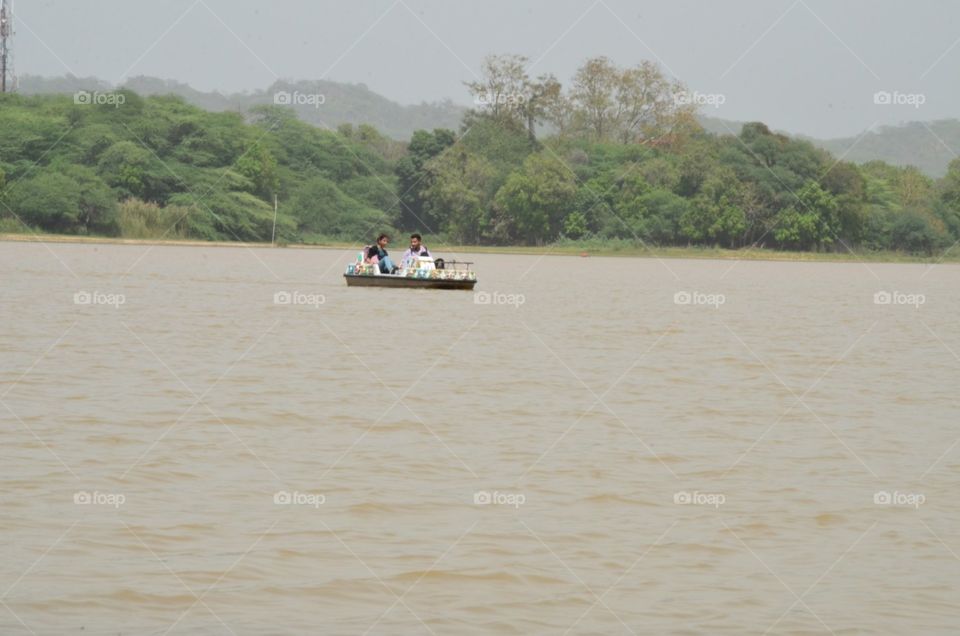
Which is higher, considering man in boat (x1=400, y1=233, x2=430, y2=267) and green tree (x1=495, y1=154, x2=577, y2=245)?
green tree (x1=495, y1=154, x2=577, y2=245)

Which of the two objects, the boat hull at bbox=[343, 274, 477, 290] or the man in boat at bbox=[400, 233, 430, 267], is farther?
the man in boat at bbox=[400, 233, 430, 267]

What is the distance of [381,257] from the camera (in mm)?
33969

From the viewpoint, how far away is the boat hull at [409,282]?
1315 inches

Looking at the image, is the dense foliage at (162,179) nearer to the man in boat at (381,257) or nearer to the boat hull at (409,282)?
the man in boat at (381,257)

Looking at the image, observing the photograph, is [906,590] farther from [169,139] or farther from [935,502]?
[169,139]

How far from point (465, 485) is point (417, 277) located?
2312cm

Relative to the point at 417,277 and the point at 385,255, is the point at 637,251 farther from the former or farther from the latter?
the point at 417,277

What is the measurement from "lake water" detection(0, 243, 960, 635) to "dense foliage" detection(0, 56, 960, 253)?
56963 mm

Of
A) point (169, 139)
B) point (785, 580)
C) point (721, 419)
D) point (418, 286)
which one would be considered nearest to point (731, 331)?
point (418, 286)

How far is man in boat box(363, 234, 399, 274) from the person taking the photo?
33750 mm

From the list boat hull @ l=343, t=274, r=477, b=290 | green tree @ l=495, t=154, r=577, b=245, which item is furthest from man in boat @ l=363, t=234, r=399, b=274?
green tree @ l=495, t=154, r=577, b=245

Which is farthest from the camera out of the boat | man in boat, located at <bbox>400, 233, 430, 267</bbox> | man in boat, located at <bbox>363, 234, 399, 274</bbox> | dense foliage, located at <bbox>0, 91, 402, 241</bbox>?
dense foliage, located at <bbox>0, 91, 402, 241</bbox>

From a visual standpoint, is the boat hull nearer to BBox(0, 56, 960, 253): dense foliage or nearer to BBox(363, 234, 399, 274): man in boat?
BBox(363, 234, 399, 274): man in boat

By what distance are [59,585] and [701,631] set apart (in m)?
3.35
